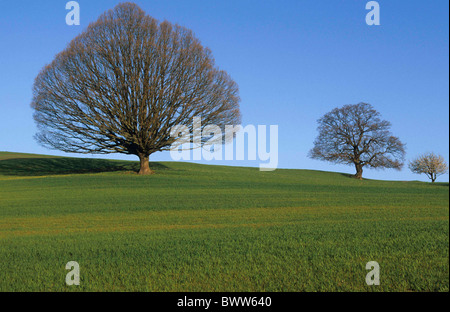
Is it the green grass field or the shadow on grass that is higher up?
the shadow on grass

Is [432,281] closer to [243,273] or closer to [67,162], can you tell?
[243,273]

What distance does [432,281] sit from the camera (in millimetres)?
6461

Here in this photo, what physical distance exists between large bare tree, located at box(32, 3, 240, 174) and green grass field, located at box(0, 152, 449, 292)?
1464cm

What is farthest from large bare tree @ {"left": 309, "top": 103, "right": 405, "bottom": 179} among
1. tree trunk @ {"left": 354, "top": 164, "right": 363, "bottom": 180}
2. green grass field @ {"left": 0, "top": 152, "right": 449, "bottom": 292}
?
green grass field @ {"left": 0, "top": 152, "right": 449, "bottom": 292}

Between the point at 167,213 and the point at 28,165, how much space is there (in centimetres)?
3876

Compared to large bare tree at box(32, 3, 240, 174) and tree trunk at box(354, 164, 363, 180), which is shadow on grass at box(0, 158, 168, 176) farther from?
tree trunk at box(354, 164, 363, 180)

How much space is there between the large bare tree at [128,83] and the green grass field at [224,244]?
1464 cm

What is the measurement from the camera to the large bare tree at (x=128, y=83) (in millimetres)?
34656

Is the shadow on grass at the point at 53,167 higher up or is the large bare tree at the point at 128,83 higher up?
the large bare tree at the point at 128,83

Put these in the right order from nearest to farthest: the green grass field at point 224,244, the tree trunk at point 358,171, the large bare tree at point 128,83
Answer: the green grass field at point 224,244 → the large bare tree at point 128,83 → the tree trunk at point 358,171

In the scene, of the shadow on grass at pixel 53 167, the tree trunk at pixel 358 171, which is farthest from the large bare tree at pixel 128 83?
the tree trunk at pixel 358 171

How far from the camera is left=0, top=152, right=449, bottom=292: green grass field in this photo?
668 cm

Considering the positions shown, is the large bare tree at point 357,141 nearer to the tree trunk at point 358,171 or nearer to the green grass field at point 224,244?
the tree trunk at point 358,171

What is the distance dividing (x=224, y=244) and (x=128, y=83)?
27916 millimetres
